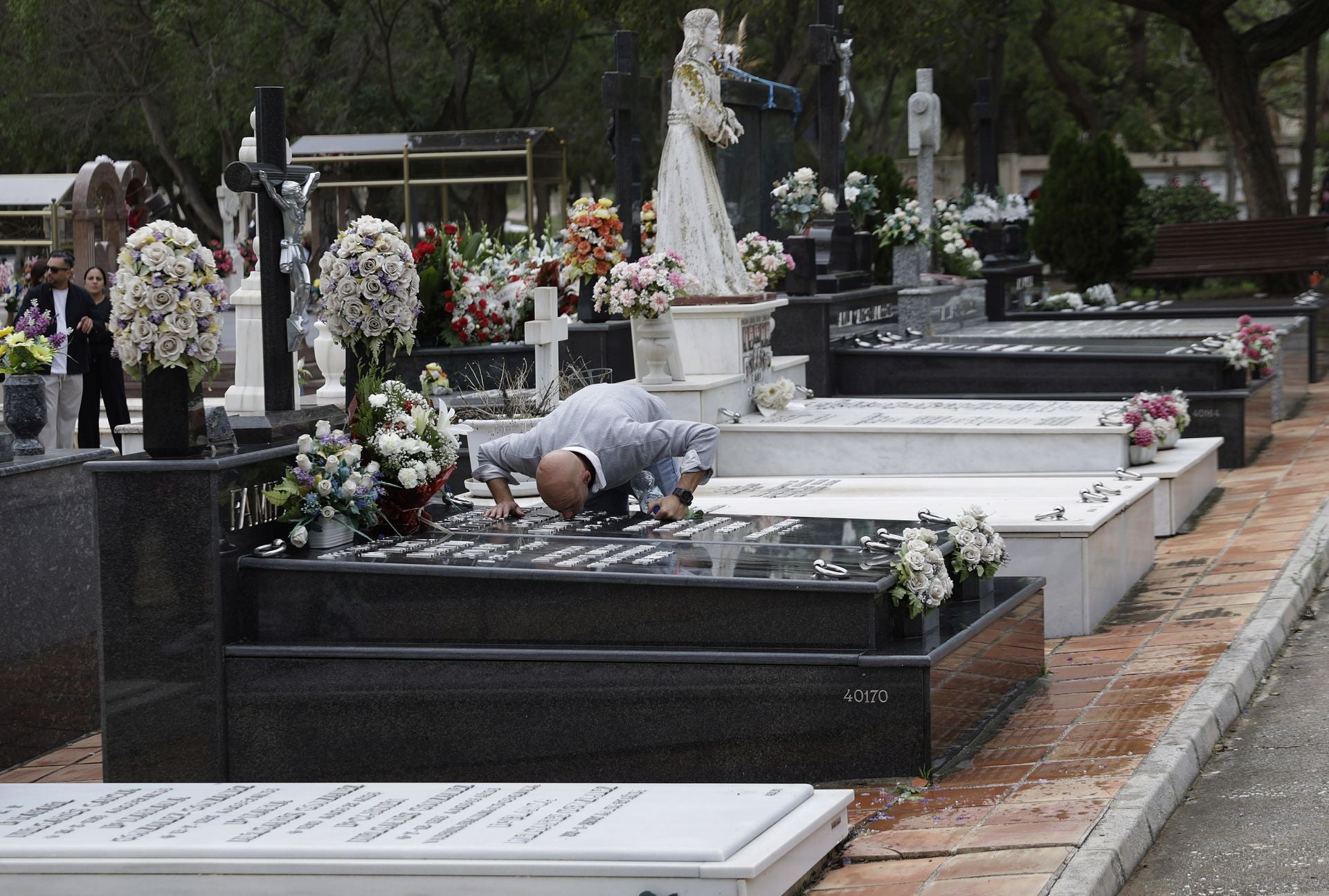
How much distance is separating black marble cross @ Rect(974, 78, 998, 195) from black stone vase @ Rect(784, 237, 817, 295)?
7.30 meters

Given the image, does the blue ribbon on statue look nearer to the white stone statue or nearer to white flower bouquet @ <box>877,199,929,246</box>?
the white stone statue

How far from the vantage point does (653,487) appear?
310 inches

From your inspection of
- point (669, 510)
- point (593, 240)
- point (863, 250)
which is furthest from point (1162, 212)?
point (669, 510)

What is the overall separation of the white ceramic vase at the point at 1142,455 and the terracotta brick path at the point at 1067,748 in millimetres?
630

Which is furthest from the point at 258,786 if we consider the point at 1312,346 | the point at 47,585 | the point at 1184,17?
the point at 1184,17

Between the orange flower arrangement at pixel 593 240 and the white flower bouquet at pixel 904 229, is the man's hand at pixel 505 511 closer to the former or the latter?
the orange flower arrangement at pixel 593 240

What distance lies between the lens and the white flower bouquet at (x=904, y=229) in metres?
17.8

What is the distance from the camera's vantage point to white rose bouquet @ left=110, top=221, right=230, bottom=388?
629 centimetres

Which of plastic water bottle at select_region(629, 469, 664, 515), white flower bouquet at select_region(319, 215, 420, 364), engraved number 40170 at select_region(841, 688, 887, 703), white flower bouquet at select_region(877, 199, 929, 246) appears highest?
white flower bouquet at select_region(877, 199, 929, 246)

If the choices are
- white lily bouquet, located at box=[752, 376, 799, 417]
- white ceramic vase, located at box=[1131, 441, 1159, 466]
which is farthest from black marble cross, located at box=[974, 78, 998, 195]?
white ceramic vase, located at box=[1131, 441, 1159, 466]

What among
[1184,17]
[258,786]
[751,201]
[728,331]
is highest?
[1184,17]

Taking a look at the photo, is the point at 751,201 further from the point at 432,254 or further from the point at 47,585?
the point at 47,585

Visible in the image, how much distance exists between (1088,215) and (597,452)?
21.4 m

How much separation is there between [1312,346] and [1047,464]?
7.38 m
